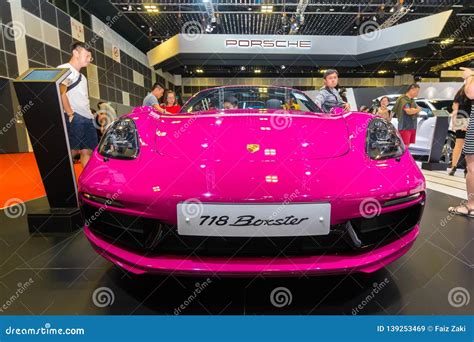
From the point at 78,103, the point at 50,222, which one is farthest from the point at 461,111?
the point at 50,222

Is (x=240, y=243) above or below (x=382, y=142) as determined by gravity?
below

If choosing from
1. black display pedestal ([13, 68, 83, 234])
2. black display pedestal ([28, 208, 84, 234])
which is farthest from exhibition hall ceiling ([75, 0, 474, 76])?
black display pedestal ([28, 208, 84, 234])

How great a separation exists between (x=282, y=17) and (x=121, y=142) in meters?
10.5

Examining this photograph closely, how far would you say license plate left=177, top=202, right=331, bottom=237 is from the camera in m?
1.02

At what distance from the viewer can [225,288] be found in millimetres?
1368

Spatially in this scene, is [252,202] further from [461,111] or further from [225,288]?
[461,111]

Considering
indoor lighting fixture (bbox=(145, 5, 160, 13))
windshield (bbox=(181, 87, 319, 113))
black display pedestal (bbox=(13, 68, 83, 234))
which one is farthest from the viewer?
indoor lighting fixture (bbox=(145, 5, 160, 13))

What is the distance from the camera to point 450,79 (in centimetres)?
1602

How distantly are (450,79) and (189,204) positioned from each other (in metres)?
19.6

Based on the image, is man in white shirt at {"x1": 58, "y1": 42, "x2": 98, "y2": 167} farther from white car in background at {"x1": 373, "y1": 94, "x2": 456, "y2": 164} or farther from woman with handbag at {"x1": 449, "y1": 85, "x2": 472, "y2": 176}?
white car in background at {"x1": 373, "y1": 94, "x2": 456, "y2": 164}

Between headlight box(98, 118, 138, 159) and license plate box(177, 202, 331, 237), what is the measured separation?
15.8 inches

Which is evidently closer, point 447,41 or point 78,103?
point 78,103

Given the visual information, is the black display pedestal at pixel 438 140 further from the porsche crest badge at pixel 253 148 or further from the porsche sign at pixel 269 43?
the porsche crest badge at pixel 253 148

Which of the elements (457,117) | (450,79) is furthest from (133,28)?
(450,79)
